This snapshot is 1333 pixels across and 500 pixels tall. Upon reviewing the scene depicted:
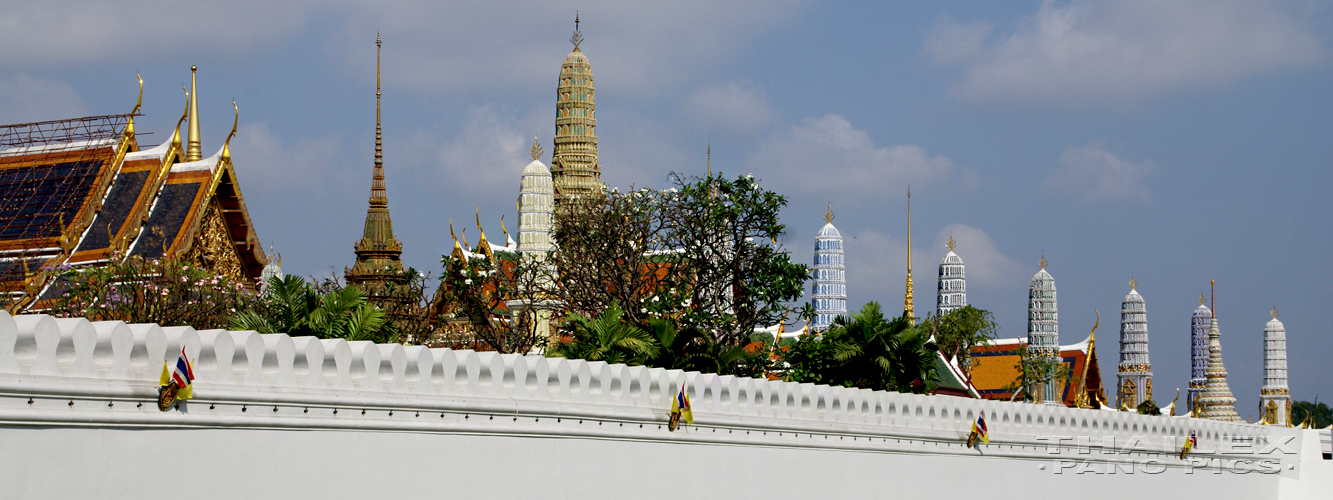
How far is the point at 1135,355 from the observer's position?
6962cm

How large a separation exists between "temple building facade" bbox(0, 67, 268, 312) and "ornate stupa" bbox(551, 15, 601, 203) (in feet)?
35.2

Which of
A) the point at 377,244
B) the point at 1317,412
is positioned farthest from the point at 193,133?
the point at 1317,412

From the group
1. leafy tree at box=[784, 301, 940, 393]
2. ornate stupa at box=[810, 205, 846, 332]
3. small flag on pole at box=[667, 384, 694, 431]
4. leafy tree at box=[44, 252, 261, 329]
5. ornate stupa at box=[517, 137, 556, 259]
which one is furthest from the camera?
ornate stupa at box=[810, 205, 846, 332]

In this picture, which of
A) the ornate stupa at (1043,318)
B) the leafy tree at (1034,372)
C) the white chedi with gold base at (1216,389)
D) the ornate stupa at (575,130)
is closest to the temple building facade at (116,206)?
the ornate stupa at (575,130)

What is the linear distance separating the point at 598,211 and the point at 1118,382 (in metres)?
50.3

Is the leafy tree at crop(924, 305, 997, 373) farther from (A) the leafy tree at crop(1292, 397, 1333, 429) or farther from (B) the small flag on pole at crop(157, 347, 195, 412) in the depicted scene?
(A) the leafy tree at crop(1292, 397, 1333, 429)

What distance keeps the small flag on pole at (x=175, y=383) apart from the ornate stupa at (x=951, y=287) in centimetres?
6110

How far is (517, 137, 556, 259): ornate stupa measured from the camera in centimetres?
2842

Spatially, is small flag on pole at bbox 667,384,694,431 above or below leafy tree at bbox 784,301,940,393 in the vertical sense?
below

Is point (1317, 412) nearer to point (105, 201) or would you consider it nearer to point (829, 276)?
point (829, 276)

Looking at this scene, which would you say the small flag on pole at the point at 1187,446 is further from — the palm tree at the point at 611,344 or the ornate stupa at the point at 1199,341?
the ornate stupa at the point at 1199,341

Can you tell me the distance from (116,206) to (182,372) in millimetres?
21256

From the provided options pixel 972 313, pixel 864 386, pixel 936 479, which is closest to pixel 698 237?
pixel 864 386

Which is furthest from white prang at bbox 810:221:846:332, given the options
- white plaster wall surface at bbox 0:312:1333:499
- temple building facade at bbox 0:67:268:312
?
white plaster wall surface at bbox 0:312:1333:499
